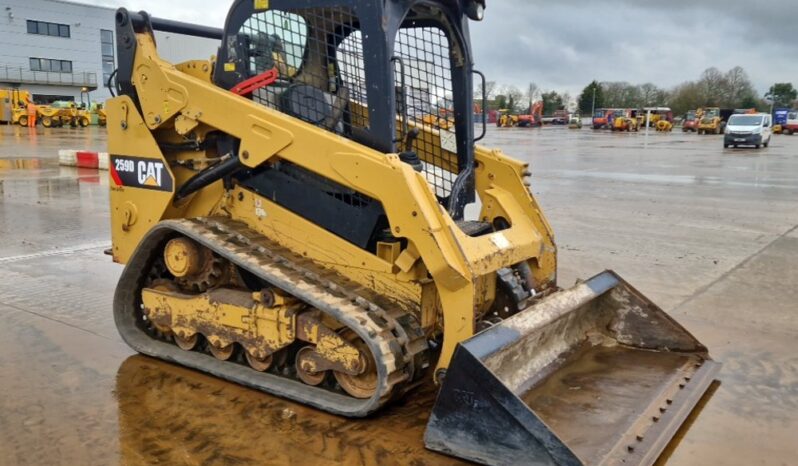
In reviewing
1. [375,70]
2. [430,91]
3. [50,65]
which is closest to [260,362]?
[375,70]

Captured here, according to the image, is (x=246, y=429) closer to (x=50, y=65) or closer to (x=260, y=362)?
(x=260, y=362)

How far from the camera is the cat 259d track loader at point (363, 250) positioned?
3.57 metres

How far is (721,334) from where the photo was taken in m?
5.35

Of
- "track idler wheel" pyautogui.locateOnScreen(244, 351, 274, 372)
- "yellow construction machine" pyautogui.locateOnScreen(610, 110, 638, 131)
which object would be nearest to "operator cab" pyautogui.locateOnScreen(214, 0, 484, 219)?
"track idler wheel" pyautogui.locateOnScreen(244, 351, 274, 372)

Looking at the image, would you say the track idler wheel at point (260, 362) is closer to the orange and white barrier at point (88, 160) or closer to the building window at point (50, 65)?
the orange and white barrier at point (88, 160)

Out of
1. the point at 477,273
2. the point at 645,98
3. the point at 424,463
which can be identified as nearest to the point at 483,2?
the point at 477,273

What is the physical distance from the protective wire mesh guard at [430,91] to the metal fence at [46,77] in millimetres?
62791

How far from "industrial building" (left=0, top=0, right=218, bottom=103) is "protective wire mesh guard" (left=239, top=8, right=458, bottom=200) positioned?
5991 centimetres

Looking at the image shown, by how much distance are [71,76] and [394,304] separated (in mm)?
67029

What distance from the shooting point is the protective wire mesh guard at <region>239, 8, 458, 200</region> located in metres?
4.21

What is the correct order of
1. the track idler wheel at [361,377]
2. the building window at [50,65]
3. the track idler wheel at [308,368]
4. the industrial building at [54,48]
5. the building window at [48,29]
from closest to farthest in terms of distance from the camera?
1. the track idler wheel at [361,377]
2. the track idler wheel at [308,368]
3. the industrial building at [54,48]
4. the building window at [48,29]
5. the building window at [50,65]

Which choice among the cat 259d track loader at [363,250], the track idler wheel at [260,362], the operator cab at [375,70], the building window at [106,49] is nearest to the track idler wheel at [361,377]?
the cat 259d track loader at [363,250]

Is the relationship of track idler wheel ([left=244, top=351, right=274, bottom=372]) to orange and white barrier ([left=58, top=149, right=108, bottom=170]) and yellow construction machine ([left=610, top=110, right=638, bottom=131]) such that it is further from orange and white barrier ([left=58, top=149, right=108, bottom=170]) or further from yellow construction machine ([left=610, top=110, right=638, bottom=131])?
yellow construction machine ([left=610, top=110, right=638, bottom=131])

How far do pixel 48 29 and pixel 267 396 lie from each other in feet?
221
